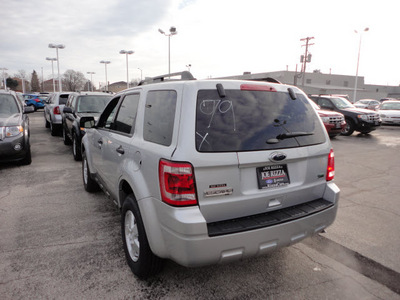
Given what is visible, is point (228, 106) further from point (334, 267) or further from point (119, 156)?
point (334, 267)

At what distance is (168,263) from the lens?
299cm

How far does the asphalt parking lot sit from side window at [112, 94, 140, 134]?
1.38 m

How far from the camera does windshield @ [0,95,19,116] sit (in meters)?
7.18

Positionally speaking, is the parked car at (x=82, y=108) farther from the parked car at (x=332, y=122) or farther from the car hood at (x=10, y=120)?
the parked car at (x=332, y=122)

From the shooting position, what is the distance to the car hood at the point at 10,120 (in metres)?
6.45

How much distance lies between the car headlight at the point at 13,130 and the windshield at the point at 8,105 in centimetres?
81

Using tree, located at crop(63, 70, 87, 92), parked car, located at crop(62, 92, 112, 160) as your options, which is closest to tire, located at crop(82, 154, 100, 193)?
parked car, located at crop(62, 92, 112, 160)

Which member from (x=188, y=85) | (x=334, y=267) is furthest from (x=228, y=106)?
(x=334, y=267)

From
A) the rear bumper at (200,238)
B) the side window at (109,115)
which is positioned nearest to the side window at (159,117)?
the rear bumper at (200,238)

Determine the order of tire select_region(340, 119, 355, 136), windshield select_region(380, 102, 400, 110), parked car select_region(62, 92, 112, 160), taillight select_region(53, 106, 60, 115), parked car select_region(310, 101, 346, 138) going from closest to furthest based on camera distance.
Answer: parked car select_region(62, 92, 112, 160) < taillight select_region(53, 106, 60, 115) < parked car select_region(310, 101, 346, 138) < tire select_region(340, 119, 355, 136) < windshield select_region(380, 102, 400, 110)

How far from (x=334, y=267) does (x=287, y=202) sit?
41.7 inches

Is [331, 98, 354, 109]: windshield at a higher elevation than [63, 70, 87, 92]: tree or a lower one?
lower

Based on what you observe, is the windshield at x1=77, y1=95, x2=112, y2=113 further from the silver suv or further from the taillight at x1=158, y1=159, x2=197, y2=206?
the taillight at x1=158, y1=159, x2=197, y2=206

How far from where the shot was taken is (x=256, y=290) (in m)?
2.61
